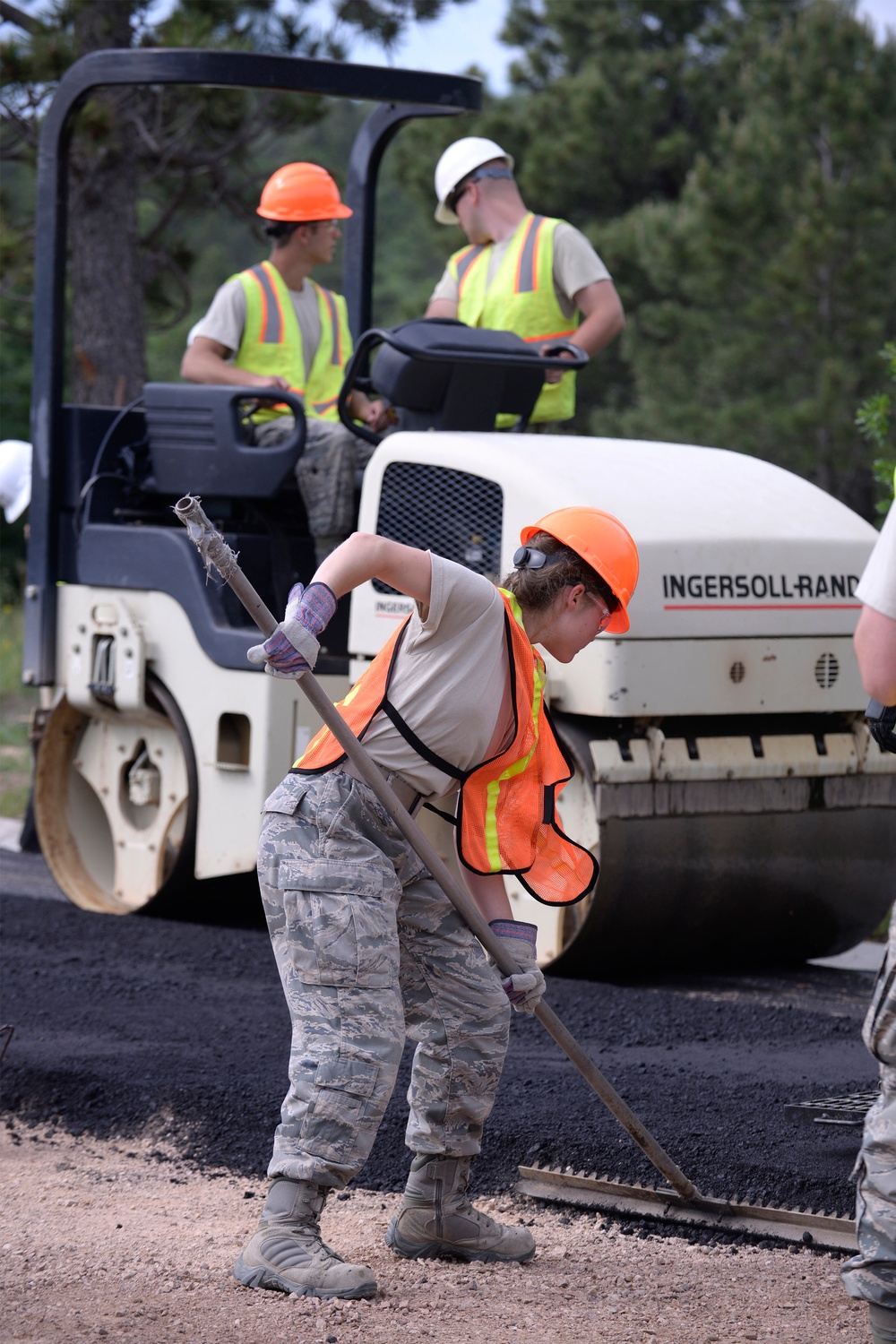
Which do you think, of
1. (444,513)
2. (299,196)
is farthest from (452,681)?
(299,196)

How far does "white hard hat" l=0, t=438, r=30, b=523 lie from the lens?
7508 mm

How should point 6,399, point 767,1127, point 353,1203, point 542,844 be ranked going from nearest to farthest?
point 542,844 < point 353,1203 < point 767,1127 < point 6,399

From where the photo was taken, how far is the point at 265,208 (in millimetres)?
6781

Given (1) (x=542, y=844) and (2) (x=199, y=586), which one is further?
(2) (x=199, y=586)

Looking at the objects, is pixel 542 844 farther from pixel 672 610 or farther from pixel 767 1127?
pixel 672 610

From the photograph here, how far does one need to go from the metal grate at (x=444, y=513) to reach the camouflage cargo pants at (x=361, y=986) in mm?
2196

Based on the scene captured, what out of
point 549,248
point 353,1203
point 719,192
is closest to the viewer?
point 353,1203

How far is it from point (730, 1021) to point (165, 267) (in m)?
8.53

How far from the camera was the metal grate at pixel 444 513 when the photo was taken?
574 centimetres

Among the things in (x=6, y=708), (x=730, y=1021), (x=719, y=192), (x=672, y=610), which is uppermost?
(x=719, y=192)

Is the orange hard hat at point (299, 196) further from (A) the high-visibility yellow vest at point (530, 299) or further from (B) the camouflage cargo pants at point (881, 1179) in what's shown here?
(B) the camouflage cargo pants at point (881, 1179)

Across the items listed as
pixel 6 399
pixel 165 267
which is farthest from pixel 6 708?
pixel 6 399

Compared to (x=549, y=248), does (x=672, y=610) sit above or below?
below

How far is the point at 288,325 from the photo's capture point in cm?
685
